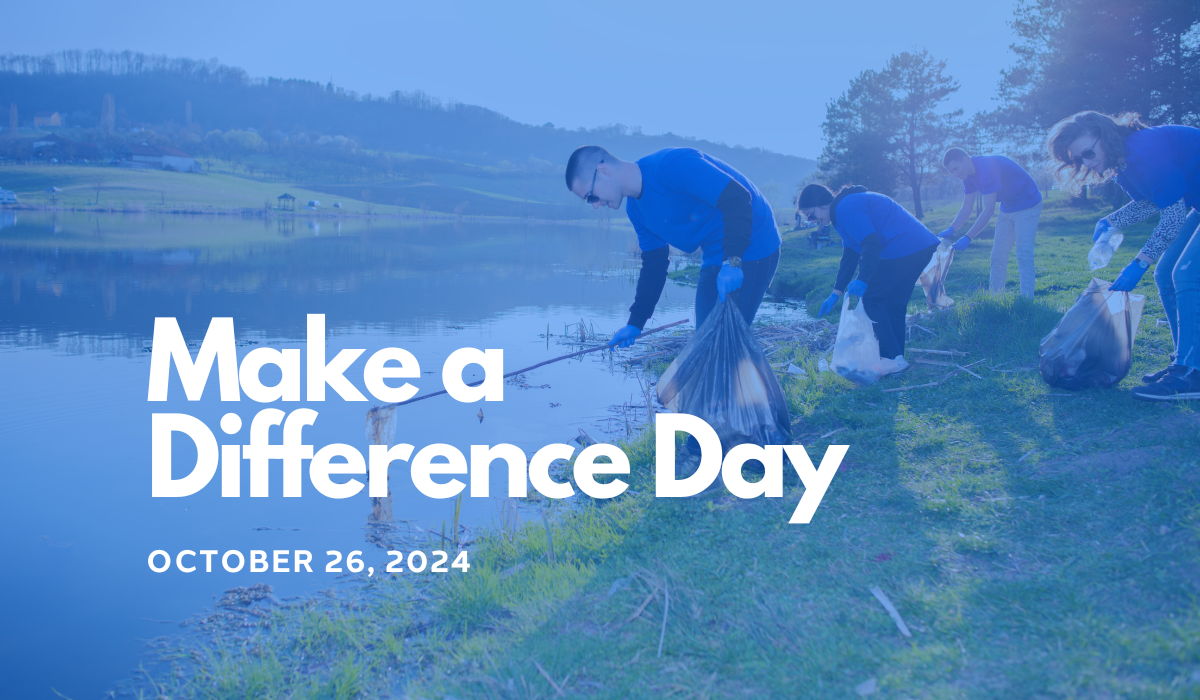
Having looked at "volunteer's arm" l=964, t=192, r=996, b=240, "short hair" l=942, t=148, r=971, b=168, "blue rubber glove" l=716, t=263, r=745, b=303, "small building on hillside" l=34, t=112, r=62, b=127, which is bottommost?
"blue rubber glove" l=716, t=263, r=745, b=303

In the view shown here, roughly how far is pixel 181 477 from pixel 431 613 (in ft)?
9.92

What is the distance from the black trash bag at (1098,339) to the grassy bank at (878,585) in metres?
0.22

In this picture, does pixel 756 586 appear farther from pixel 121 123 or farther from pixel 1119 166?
pixel 121 123

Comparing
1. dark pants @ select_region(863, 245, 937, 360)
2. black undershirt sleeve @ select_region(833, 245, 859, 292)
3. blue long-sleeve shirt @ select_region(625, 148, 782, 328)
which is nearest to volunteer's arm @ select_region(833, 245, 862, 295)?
black undershirt sleeve @ select_region(833, 245, 859, 292)

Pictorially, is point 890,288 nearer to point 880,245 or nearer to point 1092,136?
point 880,245

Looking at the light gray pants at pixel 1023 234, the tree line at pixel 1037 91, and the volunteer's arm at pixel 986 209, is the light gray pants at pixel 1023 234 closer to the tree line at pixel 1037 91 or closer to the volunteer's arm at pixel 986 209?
the volunteer's arm at pixel 986 209

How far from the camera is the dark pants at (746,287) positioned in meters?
4.79

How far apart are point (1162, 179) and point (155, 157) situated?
4269 inches

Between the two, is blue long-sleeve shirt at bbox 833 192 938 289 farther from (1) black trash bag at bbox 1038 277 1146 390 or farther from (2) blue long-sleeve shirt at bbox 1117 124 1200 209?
(2) blue long-sleeve shirt at bbox 1117 124 1200 209

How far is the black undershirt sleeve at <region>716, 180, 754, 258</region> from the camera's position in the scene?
4410mm

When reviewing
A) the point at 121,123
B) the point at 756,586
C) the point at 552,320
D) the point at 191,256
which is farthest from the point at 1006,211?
the point at 121,123

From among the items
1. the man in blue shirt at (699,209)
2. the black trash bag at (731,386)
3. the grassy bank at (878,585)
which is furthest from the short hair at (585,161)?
the grassy bank at (878,585)

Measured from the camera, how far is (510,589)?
371 cm

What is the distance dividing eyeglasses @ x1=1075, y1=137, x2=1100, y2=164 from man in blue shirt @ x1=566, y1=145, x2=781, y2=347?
1.90m
